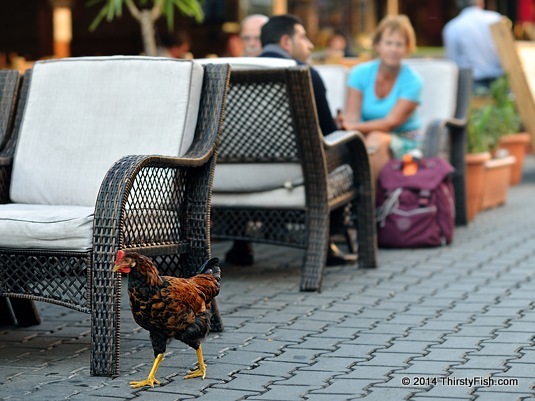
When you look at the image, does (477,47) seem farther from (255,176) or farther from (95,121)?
(95,121)

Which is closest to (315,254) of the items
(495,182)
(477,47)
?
Result: (495,182)

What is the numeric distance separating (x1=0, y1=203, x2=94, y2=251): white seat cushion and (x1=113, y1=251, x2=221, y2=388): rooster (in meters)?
0.27

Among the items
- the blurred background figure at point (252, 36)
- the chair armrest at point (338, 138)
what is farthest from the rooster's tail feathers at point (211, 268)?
the blurred background figure at point (252, 36)

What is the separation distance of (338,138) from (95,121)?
1623 mm

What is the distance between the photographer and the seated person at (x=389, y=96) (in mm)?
8312

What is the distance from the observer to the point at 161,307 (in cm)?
414

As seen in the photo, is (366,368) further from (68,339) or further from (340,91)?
(340,91)

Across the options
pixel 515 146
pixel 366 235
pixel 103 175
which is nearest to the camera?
pixel 103 175

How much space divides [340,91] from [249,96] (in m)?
2.85

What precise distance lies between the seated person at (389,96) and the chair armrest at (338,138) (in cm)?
154

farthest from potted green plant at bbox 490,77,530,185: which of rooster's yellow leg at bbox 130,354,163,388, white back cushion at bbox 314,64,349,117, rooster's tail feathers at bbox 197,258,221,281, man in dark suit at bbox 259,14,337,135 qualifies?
rooster's yellow leg at bbox 130,354,163,388

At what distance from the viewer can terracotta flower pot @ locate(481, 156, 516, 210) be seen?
985cm

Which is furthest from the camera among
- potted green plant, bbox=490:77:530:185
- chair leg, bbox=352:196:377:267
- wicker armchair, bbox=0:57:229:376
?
potted green plant, bbox=490:77:530:185

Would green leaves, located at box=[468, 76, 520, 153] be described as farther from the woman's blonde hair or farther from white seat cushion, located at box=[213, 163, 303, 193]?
white seat cushion, located at box=[213, 163, 303, 193]
